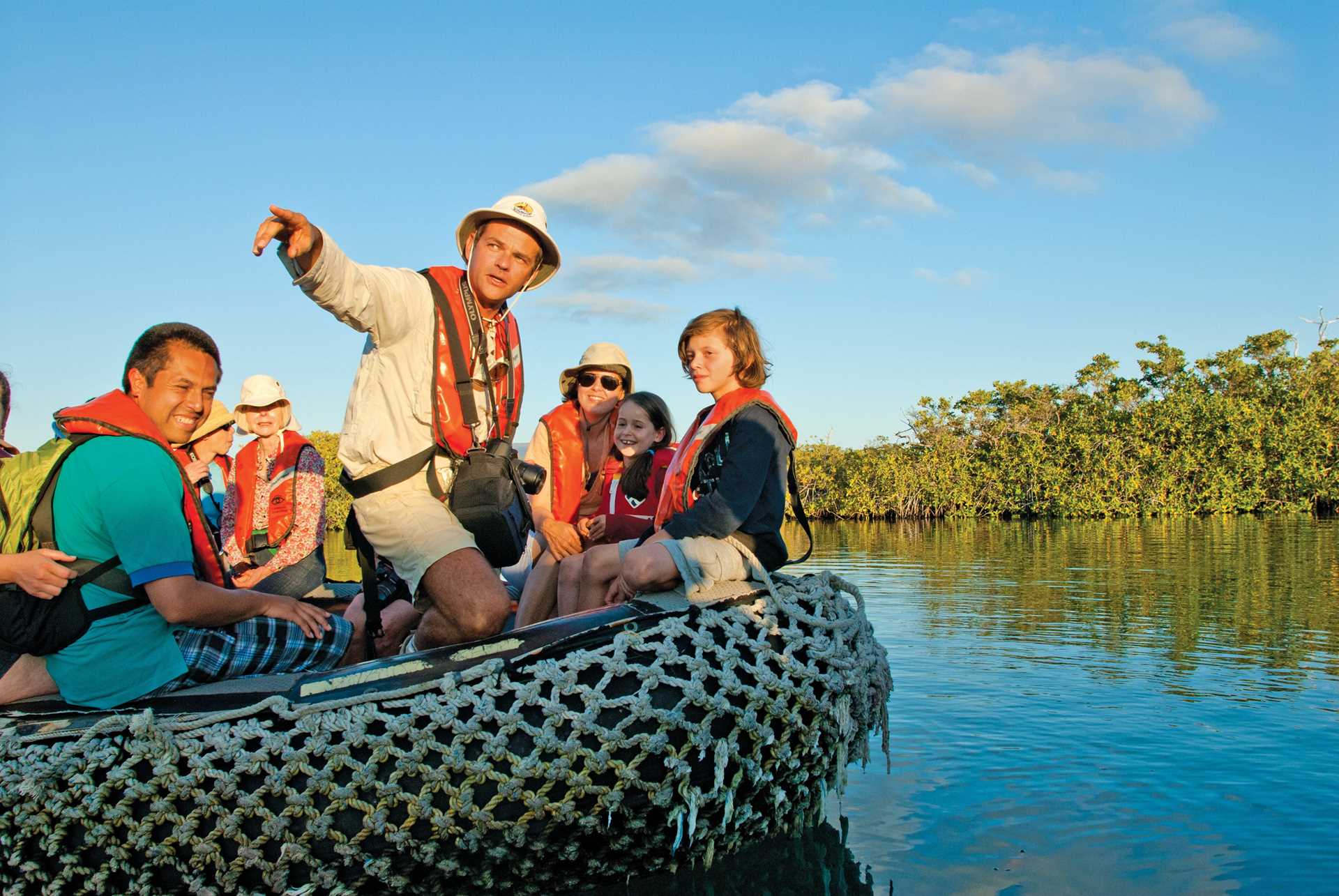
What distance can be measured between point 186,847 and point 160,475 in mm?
1090

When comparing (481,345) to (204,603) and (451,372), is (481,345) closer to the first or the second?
(451,372)

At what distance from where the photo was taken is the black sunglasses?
17.0 feet

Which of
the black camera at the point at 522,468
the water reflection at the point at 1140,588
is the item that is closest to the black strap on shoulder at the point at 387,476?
the black camera at the point at 522,468

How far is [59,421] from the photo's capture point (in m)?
2.99

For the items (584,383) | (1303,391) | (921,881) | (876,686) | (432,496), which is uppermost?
(1303,391)

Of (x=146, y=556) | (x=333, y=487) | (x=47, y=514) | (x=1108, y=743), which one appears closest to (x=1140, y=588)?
(x=1108, y=743)

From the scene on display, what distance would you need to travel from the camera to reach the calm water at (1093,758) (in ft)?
11.8

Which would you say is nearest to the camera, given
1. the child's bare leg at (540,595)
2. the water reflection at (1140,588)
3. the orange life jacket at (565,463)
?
the child's bare leg at (540,595)

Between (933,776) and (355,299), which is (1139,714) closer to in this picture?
(933,776)

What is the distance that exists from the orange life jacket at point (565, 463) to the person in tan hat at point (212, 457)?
1.90 meters

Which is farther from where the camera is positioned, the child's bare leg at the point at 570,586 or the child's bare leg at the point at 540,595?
the child's bare leg at the point at 540,595

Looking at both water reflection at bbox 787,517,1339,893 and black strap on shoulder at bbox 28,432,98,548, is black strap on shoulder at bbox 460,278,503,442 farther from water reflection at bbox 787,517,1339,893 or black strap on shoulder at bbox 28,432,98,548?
water reflection at bbox 787,517,1339,893

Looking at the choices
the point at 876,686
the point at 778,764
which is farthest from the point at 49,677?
the point at 876,686

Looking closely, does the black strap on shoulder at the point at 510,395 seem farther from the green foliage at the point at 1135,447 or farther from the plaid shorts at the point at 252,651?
the green foliage at the point at 1135,447
